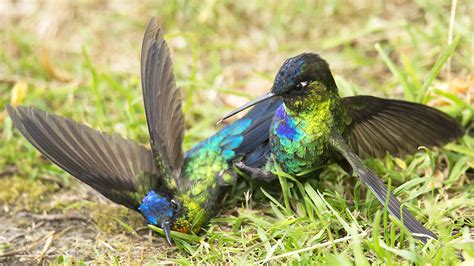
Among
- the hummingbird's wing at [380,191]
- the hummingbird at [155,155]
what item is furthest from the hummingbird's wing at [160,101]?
the hummingbird's wing at [380,191]

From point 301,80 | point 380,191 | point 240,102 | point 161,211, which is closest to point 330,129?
point 301,80

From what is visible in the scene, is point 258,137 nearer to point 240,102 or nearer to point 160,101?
point 160,101

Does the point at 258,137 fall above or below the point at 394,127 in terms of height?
above

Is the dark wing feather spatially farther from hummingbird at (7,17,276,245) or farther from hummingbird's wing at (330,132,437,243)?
hummingbird's wing at (330,132,437,243)

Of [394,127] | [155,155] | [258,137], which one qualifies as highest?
[155,155]

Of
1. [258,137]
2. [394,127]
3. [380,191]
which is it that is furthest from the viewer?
[258,137]

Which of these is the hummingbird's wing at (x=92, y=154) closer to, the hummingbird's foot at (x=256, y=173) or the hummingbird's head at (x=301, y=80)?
the hummingbird's foot at (x=256, y=173)
